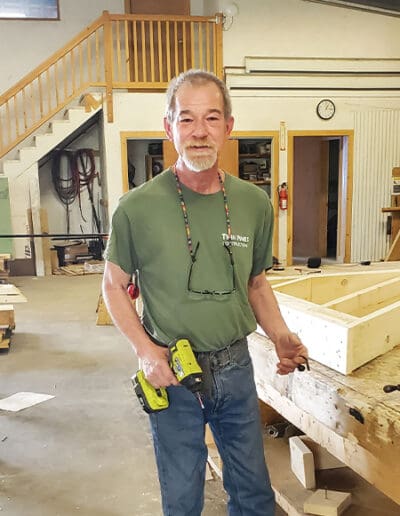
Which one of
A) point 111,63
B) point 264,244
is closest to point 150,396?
point 264,244

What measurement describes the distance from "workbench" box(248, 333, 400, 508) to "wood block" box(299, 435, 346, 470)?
0.32 metres

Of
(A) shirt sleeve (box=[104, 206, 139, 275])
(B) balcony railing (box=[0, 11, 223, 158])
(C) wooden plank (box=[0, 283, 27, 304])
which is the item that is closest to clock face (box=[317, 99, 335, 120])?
(B) balcony railing (box=[0, 11, 223, 158])

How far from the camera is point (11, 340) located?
15.7ft

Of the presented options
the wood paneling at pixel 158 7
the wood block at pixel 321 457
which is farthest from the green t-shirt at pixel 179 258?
the wood paneling at pixel 158 7

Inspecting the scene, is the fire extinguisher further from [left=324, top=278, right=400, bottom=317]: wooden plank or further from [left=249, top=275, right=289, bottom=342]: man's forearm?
[left=249, top=275, right=289, bottom=342]: man's forearm

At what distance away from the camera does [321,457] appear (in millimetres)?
2062

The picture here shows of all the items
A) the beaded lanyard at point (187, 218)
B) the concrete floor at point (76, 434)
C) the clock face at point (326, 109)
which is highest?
the clock face at point (326, 109)

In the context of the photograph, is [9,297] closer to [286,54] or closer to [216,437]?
[216,437]

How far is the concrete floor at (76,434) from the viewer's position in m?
2.32

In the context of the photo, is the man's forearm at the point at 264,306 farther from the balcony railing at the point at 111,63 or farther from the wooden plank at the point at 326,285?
the balcony railing at the point at 111,63

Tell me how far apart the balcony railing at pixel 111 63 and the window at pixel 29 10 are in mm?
963

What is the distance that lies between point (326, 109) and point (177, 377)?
786 cm

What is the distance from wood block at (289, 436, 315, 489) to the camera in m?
1.94

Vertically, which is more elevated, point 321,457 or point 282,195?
point 282,195
